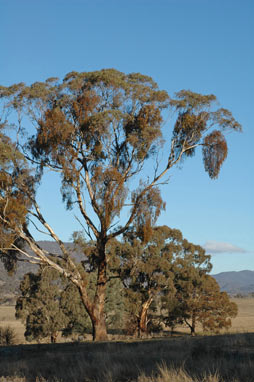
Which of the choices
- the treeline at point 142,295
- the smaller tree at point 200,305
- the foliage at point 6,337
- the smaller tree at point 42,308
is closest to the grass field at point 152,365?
the foliage at point 6,337

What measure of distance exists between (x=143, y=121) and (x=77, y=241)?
590 cm

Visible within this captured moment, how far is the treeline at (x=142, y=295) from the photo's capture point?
35.6 m

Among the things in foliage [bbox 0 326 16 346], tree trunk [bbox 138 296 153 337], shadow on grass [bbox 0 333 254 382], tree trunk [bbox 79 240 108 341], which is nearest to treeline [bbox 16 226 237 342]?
tree trunk [bbox 138 296 153 337]

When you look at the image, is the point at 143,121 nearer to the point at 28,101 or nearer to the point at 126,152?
the point at 126,152

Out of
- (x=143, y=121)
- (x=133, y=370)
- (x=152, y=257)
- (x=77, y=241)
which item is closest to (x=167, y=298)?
(x=152, y=257)

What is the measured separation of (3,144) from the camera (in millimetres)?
18000

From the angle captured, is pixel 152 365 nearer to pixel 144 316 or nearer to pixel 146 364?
pixel 146 364

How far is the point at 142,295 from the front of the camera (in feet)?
117

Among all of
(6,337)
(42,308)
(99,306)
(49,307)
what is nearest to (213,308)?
(49,307)

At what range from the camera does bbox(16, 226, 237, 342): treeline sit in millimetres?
35562

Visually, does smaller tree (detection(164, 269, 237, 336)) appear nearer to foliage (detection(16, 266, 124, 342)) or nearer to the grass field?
foliage (detection(16, 266, 124, 342))

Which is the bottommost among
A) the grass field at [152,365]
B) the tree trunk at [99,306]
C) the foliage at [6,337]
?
the grass field at [152,365]

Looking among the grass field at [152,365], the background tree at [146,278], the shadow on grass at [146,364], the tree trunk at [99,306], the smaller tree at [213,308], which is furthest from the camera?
the smaller tree at [213,308]

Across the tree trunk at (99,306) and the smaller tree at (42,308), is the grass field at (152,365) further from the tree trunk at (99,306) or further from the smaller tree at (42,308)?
the smaller tree at (42,308)
